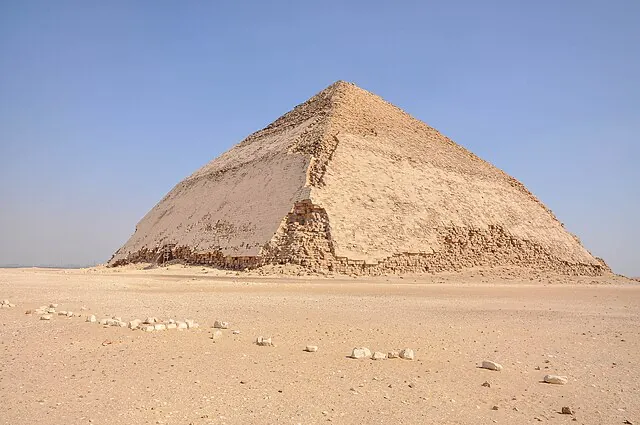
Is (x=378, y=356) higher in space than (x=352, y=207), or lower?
lower

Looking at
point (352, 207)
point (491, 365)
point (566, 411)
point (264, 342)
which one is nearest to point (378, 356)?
point (491, 365)

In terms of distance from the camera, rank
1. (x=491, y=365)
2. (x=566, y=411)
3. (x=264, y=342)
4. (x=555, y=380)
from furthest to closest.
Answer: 1. (x=264, y=342)
2. (x=491, y=365)
3. (x=555, y=380)
4. (x=566, y=411)

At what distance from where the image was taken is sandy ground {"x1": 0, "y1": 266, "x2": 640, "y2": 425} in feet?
12.8

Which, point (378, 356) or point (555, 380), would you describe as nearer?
point (555, 380)

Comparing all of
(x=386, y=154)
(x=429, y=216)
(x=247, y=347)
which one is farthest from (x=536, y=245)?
(x=247, y=347)

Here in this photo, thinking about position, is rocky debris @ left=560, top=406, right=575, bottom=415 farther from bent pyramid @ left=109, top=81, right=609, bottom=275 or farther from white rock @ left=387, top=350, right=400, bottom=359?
bent pyramid @ left=109, top=81, right=609, bottom=275

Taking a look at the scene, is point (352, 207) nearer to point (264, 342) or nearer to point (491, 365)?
point (264, 342)

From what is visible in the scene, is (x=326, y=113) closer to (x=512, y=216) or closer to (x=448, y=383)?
(x=512, y=216)

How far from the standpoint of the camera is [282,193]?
24.2m

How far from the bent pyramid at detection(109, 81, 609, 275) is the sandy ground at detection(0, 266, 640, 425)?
12.5m

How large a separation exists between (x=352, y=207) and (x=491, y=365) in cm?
1822

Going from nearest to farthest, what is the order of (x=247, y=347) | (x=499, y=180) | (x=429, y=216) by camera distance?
(x=247, y=347) → (x=429, y=216) → (x=499, y=180)

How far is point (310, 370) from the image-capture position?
512 centimetres

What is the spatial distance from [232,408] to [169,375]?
111cm
